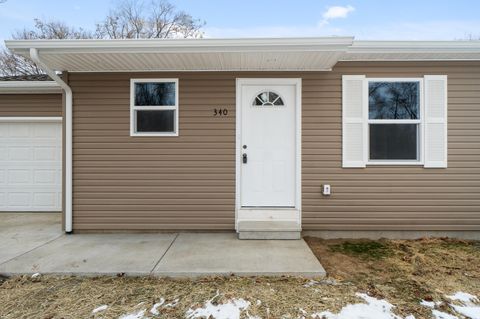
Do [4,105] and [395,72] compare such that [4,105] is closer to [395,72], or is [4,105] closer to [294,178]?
[294,178]

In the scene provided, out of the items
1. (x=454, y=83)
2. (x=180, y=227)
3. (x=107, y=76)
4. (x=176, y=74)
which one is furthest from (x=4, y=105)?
(x=454, y=83)

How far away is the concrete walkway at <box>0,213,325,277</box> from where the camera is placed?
3.09 m

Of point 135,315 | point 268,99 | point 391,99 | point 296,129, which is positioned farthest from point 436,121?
point 135,315

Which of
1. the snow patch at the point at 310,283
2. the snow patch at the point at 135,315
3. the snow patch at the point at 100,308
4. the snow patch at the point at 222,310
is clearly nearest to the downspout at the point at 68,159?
the snow patch at the point at 100,308

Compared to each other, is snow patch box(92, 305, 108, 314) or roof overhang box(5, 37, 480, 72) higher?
roof overhang box(5, 37, 480, 72)

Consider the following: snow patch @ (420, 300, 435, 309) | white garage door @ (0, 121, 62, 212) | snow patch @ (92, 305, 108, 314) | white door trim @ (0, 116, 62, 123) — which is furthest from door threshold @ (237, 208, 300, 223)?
white door trim @ (0, 116, 62, 123)

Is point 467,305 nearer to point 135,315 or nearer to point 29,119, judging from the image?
Result: point 135,315

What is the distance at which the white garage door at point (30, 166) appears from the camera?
20.0 ft

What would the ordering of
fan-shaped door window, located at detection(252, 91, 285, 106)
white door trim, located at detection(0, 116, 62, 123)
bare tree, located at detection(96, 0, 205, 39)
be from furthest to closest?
bare tree, located at detection(96, 0, 205, 39) → white door trim, located at detection(0, 116, 62, 123) → fan-shaped door window, located at detection(252, 91, 285, 106)

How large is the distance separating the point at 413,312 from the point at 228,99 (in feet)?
10.9

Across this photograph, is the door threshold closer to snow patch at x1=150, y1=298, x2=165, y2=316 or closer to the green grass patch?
the green grass patch

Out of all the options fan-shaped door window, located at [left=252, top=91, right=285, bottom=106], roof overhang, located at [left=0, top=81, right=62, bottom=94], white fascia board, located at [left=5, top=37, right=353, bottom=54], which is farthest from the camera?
roof overhang, located at [left=0, top=81, right=62, bottom=94]

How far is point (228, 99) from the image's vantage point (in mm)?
4422

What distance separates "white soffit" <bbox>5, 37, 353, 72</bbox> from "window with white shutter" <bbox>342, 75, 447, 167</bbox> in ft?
2.49
